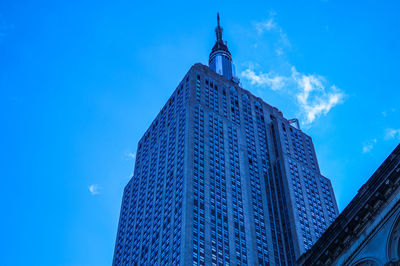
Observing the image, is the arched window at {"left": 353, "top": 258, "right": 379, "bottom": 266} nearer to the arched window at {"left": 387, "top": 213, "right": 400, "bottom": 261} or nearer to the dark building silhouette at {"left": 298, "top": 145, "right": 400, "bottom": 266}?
the dark building silhouette at {"left": 298, "top": 145, "right": 400, "bottom": 266}

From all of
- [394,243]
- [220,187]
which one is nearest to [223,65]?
[220,187]

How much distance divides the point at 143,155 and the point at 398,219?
122335 millimetres

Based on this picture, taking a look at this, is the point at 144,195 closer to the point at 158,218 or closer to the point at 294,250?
the point at 158,218

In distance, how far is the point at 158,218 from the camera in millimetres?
117688

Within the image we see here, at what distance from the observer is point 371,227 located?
35.6 metres

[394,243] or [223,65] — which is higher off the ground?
[223,65]

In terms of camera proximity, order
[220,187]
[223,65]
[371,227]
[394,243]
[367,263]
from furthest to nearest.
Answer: [223,65]
[220,187]
[371,227]
[367,263]
[394,243]

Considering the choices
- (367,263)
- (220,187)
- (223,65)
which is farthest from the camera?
(223,65)

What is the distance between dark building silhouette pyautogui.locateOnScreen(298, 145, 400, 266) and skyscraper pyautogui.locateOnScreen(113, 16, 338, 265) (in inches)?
2358

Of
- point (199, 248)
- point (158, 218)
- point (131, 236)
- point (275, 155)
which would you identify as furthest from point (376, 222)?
point (275, 155)

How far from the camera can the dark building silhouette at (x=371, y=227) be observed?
111ft

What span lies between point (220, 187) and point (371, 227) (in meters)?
84.0

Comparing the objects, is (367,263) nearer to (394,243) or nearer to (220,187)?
(394,243)

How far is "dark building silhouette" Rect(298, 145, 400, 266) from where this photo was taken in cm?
3381
